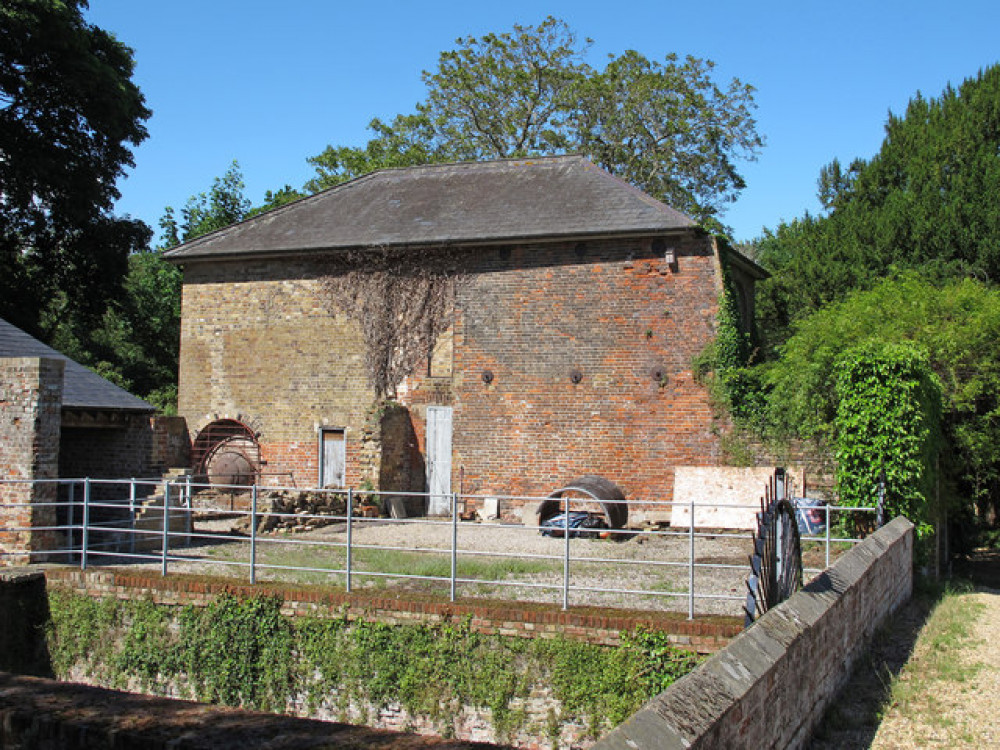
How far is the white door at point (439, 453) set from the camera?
19.6 m

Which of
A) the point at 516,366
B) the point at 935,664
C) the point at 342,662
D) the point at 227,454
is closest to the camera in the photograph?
the point at 935,664

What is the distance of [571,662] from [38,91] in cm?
2293

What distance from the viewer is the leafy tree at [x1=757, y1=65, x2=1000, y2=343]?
23.3 meters

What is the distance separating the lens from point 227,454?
69.3 ft

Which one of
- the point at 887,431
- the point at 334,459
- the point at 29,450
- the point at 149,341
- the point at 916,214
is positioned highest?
the point at 916,214

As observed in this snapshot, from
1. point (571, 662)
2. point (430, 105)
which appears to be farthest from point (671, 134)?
point (571, 662)

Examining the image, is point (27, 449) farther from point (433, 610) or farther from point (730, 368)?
point (730, 368)

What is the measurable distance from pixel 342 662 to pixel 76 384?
29.2 feet

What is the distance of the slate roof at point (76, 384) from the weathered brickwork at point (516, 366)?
515 centimetres

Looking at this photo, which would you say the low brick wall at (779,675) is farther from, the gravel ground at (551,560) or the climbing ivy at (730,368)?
the climbing ivy at (730,368)

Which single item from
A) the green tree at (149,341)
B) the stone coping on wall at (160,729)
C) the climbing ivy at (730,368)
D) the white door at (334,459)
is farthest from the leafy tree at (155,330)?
the stone coping on wall at (160,729)

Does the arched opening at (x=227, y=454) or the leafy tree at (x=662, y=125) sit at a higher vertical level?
the leafy tree at (x=662, y=125)

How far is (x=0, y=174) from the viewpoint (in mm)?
23484

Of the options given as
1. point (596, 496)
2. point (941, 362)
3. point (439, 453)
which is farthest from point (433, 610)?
point (439, 453)
